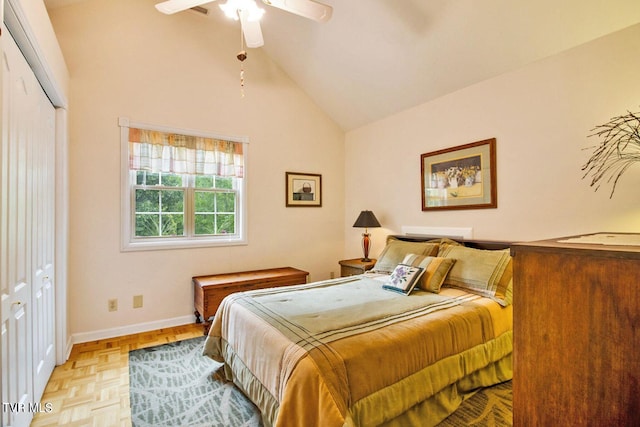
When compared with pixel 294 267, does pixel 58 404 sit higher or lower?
lower

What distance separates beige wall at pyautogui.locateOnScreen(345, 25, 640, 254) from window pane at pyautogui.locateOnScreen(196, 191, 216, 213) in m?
2.34

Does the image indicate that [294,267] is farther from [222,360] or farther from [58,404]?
[58,404]

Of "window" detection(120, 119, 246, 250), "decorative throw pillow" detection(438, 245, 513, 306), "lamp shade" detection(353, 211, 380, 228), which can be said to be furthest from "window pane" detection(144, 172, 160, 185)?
"decorative throw pillow" detection(438, 245, 513, 306)

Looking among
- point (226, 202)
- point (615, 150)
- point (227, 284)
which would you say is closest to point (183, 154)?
point (226, 202)

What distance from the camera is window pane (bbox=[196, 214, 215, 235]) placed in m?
3.66

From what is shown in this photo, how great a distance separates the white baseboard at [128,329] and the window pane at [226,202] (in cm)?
130

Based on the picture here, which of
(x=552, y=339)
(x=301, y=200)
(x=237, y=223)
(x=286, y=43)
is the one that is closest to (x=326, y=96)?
(x=286, y=43)

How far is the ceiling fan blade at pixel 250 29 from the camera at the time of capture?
7.00 ft

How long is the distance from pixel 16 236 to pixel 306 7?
7.09 feet

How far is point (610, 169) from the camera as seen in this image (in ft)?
7.22

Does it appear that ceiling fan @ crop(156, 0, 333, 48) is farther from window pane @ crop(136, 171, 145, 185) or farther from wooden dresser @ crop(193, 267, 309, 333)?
wooden dresser @ crop(193, 267, 309, 333)

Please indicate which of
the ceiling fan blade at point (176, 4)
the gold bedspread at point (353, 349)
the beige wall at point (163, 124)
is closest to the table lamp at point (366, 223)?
the beige wall at point (163, 124)

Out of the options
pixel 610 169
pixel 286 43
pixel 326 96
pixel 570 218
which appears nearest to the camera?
pixel 610 169

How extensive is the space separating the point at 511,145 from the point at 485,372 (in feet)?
6.28
